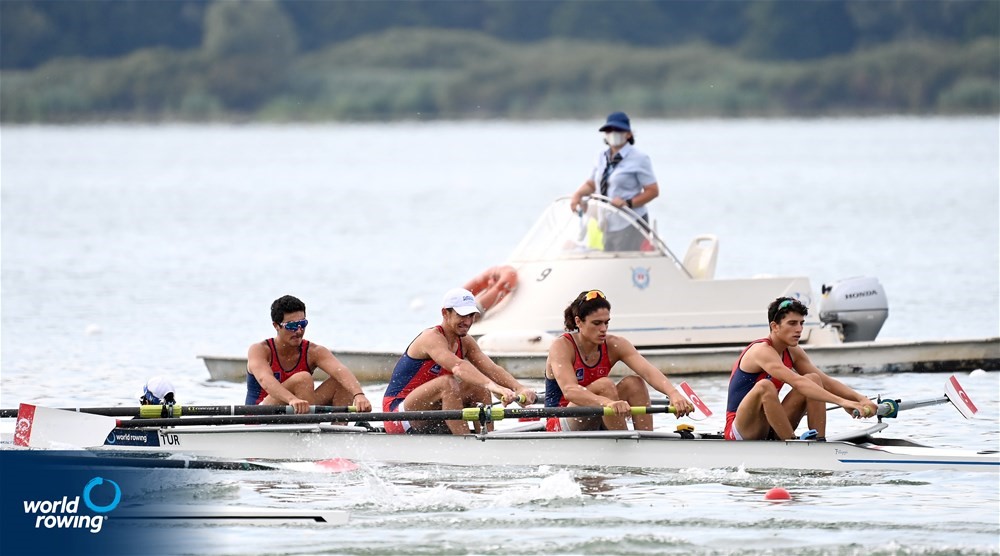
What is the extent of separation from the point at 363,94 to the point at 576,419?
94.0 m

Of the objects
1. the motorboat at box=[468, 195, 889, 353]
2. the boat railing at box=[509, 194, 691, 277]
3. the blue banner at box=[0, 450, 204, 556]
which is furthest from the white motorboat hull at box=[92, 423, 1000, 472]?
the boat railing at box=[509, 194, 691, 277]

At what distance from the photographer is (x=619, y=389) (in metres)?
13.1

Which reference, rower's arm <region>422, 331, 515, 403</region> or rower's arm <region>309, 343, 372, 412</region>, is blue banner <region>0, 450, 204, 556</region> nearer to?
rower's arm <region>309, 343, 372, 412</region>

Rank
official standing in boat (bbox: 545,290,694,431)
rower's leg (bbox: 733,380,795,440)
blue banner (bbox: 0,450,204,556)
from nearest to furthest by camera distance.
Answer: blue banner (bbox: 0,450,204,556) < rower's leg (bbox: 733,380,795,440) < official standing in boat (bbox: 545,290,694,431)

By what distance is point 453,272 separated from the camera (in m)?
33.2

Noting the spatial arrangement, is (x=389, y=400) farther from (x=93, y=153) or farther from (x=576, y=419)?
(x=93, y=153)

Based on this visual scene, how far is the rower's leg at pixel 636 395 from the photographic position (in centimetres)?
1298

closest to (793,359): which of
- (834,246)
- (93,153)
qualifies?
(834,246)

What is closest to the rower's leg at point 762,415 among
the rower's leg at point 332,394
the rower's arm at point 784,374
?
the rower's arm at point 784,374

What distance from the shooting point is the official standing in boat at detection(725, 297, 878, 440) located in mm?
12523

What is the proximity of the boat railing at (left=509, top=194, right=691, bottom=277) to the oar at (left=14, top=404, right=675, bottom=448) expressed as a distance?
5306 millimetres

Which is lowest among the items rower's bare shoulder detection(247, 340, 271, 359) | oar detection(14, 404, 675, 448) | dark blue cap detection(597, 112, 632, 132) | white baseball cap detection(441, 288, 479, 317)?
oar detection(14, 404, 675, 448)

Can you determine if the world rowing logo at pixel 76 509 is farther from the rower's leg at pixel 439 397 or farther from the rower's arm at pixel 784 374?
the rower's arm at pixel 784 374

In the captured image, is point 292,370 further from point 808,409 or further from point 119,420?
point 808,409
